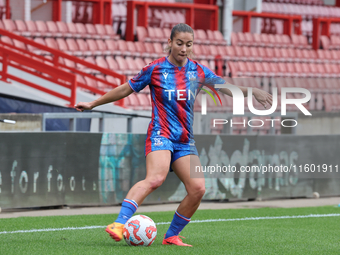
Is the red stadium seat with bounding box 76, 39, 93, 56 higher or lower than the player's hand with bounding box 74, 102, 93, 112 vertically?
higher

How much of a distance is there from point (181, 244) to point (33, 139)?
4370 millimetres

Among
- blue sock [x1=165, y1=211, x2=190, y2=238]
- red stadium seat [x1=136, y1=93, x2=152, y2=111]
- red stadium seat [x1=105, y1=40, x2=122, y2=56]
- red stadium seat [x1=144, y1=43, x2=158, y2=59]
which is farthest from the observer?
red stadium seat [x1=144, y1=43, x2=158, y2=59]

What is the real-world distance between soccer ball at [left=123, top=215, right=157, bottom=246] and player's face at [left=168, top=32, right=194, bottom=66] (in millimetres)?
1409

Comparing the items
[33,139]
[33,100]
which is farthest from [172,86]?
[33,100]

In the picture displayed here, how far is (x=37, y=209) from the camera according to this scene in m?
9.13

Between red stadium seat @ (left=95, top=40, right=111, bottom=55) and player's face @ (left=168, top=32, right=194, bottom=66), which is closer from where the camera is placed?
player's face @ (left=168, top=32, right=194, bottom=66)

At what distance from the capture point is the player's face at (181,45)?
478 cm

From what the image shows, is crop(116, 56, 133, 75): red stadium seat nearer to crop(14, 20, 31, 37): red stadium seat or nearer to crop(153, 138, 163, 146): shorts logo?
crop(14, 20, 31, 37): red stadium seat

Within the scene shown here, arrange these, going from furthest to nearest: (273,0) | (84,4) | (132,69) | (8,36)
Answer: (273,0)
(84,4)
(132,69)
(8,36)

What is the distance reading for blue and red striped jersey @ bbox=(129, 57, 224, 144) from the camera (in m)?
4.87

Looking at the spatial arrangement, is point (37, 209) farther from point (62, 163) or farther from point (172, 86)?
point (172, 86)

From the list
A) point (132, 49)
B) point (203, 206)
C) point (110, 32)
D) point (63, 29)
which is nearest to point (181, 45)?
point (203, 206)

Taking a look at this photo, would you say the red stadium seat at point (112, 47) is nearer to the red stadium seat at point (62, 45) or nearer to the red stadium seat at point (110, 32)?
the red stadium seat at point (110, 32)

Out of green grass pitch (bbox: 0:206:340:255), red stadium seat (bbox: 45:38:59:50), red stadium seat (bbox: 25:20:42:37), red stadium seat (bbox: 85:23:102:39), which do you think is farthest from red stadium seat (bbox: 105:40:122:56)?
green grass pitch (bbox: 0:206:340:255)
